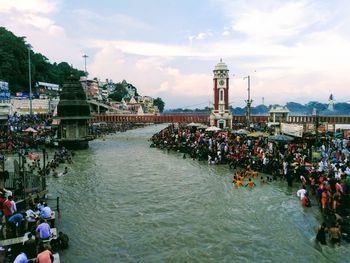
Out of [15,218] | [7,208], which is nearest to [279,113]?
[7,208]

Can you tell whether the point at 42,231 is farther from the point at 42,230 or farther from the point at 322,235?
the point at 322,235

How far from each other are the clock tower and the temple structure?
2490cm

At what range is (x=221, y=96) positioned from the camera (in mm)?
61406

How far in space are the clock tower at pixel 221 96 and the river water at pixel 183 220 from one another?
1365 inches

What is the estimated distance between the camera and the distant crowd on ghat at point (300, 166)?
14758 mm

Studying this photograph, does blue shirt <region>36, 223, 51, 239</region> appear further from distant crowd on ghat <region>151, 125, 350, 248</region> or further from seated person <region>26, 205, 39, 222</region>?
distant crowd on ghat <region>151, 125, 350, 248</region>

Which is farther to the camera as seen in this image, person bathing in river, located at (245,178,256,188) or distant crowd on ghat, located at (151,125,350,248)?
person bathing in river, located at (245,178,256,188)

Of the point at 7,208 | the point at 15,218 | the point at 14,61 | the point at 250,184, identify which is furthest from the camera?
the point at 14,61

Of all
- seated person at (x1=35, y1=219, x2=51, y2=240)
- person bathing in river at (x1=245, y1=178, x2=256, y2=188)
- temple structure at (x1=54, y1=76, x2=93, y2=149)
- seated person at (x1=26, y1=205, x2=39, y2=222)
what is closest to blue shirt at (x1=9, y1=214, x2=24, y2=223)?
seated person at (x1=26, y1=205, x2=39, y2=222)

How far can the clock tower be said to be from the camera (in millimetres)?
60938

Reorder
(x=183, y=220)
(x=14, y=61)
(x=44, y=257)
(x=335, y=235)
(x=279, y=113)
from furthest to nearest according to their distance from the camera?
(x=14, y=61)
(x=279, y=113)
(x=183, y=220)
(x=335, y=235)
(x=44, y=257)

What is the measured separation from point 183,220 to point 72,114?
2969cm

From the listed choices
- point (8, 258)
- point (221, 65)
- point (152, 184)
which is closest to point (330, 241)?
point (8, 258)

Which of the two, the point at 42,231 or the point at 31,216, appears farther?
the point at 31,216
